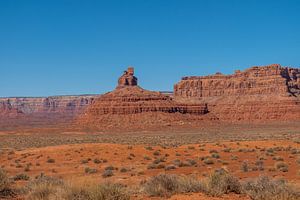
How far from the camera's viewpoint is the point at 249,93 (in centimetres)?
13425

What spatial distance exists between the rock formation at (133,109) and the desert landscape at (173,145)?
0.31m

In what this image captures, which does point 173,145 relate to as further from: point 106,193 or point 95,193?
point 95,193

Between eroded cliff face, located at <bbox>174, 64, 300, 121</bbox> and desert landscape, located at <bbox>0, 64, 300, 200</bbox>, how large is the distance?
1.11 ft

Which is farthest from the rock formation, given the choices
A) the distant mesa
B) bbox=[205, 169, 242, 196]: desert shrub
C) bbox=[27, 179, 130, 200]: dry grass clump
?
bbox=[27, 179, 130, 200]: dry grass clump

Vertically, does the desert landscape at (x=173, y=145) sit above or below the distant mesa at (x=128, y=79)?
below

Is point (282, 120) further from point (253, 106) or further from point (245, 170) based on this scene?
point (245, 170)

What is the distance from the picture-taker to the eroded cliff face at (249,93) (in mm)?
121675

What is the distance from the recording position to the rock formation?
113438 millimetres

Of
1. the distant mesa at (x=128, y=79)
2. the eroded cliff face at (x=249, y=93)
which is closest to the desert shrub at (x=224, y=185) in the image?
the eroded cliff face at (x=249, y=93)

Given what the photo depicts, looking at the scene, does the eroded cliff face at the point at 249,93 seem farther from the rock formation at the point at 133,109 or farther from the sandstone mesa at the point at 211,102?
the rock formation at the point at 133,109

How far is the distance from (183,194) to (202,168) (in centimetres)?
1022

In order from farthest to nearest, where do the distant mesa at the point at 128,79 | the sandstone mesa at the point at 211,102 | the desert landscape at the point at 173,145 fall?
the distant mesa at the point at 128,79 < the sandstone mesa at the point at 211,102 < the desert landscape at the point at 173,145

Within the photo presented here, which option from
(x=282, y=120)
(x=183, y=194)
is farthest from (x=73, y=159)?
(x=282, y=120)

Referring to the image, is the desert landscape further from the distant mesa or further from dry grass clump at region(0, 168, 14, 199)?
the distant mesa
